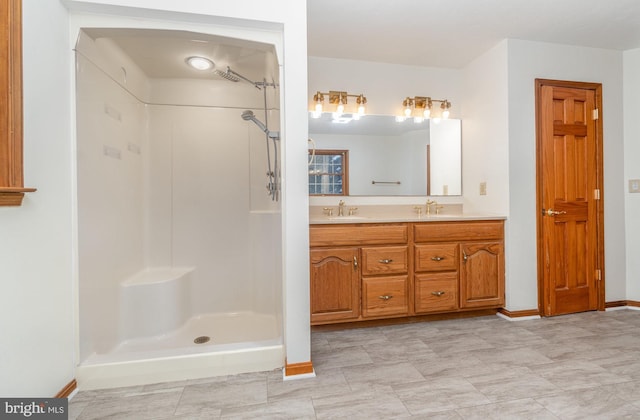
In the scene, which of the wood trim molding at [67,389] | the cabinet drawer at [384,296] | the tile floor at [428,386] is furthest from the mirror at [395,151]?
the wood trim molding at [67,389]

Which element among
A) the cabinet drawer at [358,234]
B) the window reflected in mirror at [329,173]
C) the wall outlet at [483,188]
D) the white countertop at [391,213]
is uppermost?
the window reflected in mirror at [329,173]

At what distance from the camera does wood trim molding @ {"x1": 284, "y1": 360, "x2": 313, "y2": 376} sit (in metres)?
1.67

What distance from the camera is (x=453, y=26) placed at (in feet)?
7.64

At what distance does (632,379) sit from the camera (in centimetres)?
162

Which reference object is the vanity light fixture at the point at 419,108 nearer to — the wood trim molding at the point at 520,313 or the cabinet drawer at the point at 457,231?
the cabinet drawer at the point at 457,231

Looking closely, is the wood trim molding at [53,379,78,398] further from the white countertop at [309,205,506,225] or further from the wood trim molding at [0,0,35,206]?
the white countertop at [309,205,506,225]

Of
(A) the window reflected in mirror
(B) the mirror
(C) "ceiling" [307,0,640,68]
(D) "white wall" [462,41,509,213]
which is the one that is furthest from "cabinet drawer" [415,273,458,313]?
(C) "ceiling" [307,0,640,68]

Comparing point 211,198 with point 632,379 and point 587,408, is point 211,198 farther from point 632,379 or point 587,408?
point 632,379

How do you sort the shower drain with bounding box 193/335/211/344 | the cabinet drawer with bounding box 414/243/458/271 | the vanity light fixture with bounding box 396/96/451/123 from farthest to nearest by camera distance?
the vanity light fixture with bounding box 396/96/451/123 < the cabinet drawer with bounding box 414/243/458/271 < the shower drain with bounding box 193/335/211/344

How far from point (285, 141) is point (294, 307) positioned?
92cm

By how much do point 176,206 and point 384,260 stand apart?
5.98ft

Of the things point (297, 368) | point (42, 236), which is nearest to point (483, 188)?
point (297, 368)

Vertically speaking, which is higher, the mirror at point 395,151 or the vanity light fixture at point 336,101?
the vanity light fixture at point 336,101

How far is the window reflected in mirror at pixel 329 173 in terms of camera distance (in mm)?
2770
